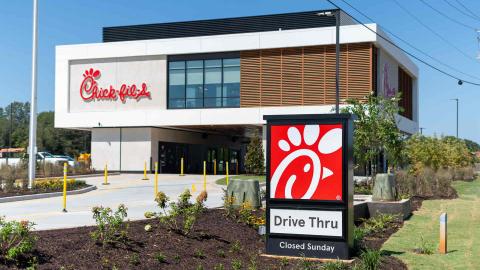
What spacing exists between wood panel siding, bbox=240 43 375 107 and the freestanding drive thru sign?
3036 cm

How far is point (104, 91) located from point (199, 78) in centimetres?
768

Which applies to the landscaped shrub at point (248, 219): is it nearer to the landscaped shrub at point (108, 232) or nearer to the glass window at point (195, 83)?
the landscaped shrub at point (108, 232)

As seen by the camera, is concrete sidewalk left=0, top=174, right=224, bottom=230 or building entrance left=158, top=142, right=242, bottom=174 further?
building entrance left=158, top=142, right=242, bottom=174

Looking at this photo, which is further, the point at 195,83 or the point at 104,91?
the point at 104,91

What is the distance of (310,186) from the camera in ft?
29.8

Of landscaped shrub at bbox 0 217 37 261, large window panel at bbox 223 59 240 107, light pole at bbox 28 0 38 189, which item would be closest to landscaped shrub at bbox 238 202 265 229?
landscaped shrub at bbox 0 217 37 261

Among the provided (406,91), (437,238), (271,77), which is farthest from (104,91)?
(437,238)

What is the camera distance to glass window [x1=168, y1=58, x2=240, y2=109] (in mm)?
42219

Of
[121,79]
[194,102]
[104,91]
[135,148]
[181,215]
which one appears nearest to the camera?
[181,215]

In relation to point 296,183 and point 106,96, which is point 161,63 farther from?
point 296,183

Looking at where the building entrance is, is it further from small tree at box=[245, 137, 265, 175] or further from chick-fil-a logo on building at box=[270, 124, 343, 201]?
chick-fil-a logo on building at box=[270, 124, 343, 201]

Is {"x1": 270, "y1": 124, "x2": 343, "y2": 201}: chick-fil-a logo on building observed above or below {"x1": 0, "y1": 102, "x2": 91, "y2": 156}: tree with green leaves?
below

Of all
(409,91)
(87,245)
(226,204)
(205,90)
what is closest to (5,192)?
(226,204)

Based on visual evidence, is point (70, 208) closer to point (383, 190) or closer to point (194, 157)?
point (383, 190)
